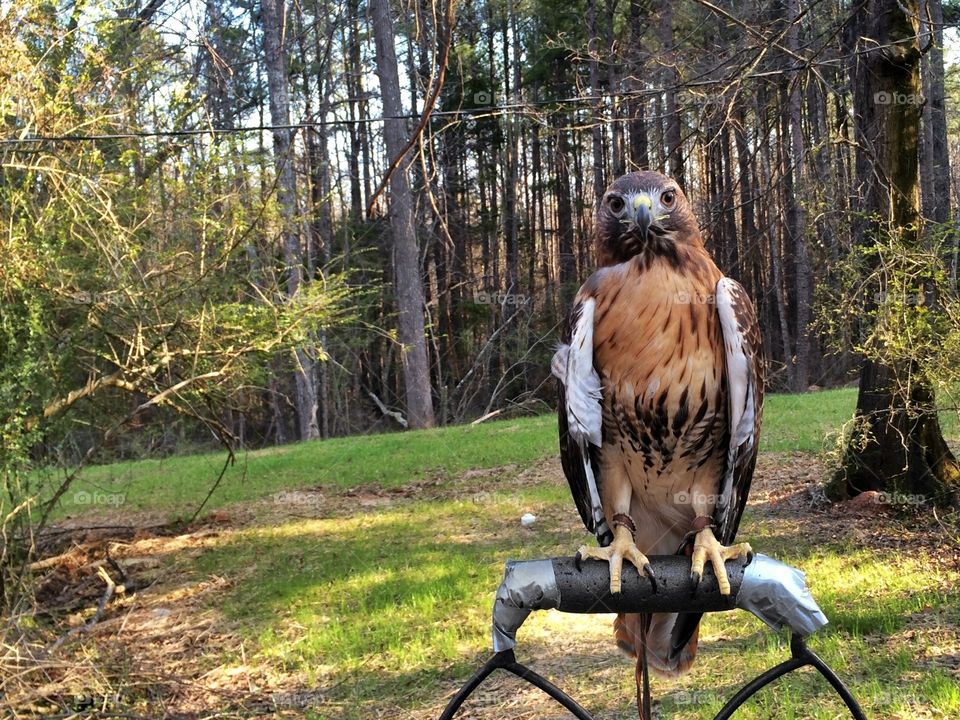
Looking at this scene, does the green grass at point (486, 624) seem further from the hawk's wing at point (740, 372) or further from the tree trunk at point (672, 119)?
the tree trunk at point (672, 119)

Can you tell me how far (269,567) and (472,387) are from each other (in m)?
14.2

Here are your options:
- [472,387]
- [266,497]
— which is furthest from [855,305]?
[472,387]

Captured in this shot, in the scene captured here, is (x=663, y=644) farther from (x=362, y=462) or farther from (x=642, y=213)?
(x=362, y=462)

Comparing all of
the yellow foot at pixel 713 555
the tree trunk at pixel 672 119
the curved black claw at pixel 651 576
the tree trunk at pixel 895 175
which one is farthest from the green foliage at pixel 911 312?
the curved black claw at pixel 651 576

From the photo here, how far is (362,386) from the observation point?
73.6 ft

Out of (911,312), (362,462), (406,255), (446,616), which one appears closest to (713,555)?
(446,616)

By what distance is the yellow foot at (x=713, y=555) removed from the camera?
5.14 feet

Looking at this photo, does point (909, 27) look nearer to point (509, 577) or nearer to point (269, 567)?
point (509, 577)

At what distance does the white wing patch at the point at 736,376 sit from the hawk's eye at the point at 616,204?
37 cm

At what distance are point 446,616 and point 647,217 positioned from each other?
343cm

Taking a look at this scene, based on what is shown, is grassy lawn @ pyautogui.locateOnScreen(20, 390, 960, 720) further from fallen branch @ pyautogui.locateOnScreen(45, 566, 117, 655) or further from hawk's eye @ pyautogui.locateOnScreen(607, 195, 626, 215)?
hawk's eye @ pyautogui.locateOnScreen(607, 195, 626, 215)

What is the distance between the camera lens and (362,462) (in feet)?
33.8

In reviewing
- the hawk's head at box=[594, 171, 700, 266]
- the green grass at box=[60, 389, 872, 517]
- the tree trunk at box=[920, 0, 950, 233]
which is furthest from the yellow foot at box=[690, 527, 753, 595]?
the tree trunk at box=[920, 0, 950, 233]

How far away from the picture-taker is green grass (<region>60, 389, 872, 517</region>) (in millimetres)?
8656
